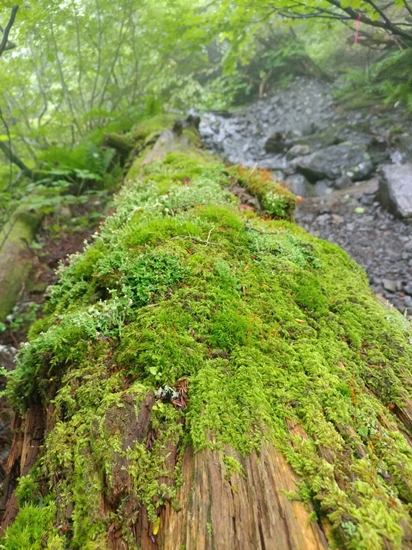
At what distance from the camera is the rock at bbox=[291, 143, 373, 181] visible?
1113cm

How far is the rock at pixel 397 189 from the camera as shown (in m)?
8.66

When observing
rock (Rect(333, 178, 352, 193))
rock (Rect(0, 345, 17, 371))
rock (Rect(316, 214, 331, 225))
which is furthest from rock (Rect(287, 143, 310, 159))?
rock (Rect(0, 345, 17, 371))

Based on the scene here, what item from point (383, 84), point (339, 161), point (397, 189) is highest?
point (383, 84)

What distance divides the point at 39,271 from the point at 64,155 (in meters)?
3.77

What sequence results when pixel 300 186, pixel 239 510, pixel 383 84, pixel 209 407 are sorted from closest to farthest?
pixel 239 510, pixel 209 407, pixel 300 186, pixel 383 84

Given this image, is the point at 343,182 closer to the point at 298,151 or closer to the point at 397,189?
the point at 397,189

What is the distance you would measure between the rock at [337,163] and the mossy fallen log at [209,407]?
29.6ft

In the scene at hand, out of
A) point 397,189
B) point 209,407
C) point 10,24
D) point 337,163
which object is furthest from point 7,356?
point 337,163

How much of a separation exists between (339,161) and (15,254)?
10.7 meters

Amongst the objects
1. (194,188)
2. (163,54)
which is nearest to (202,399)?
(194,188)

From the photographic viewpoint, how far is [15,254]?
676cm

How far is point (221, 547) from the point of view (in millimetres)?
1646

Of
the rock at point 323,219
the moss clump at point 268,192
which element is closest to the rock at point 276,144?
the rock at point 323,219

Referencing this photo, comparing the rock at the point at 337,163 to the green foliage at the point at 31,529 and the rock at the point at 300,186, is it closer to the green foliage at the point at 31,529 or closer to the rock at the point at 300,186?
the rock at the point at 300,186
